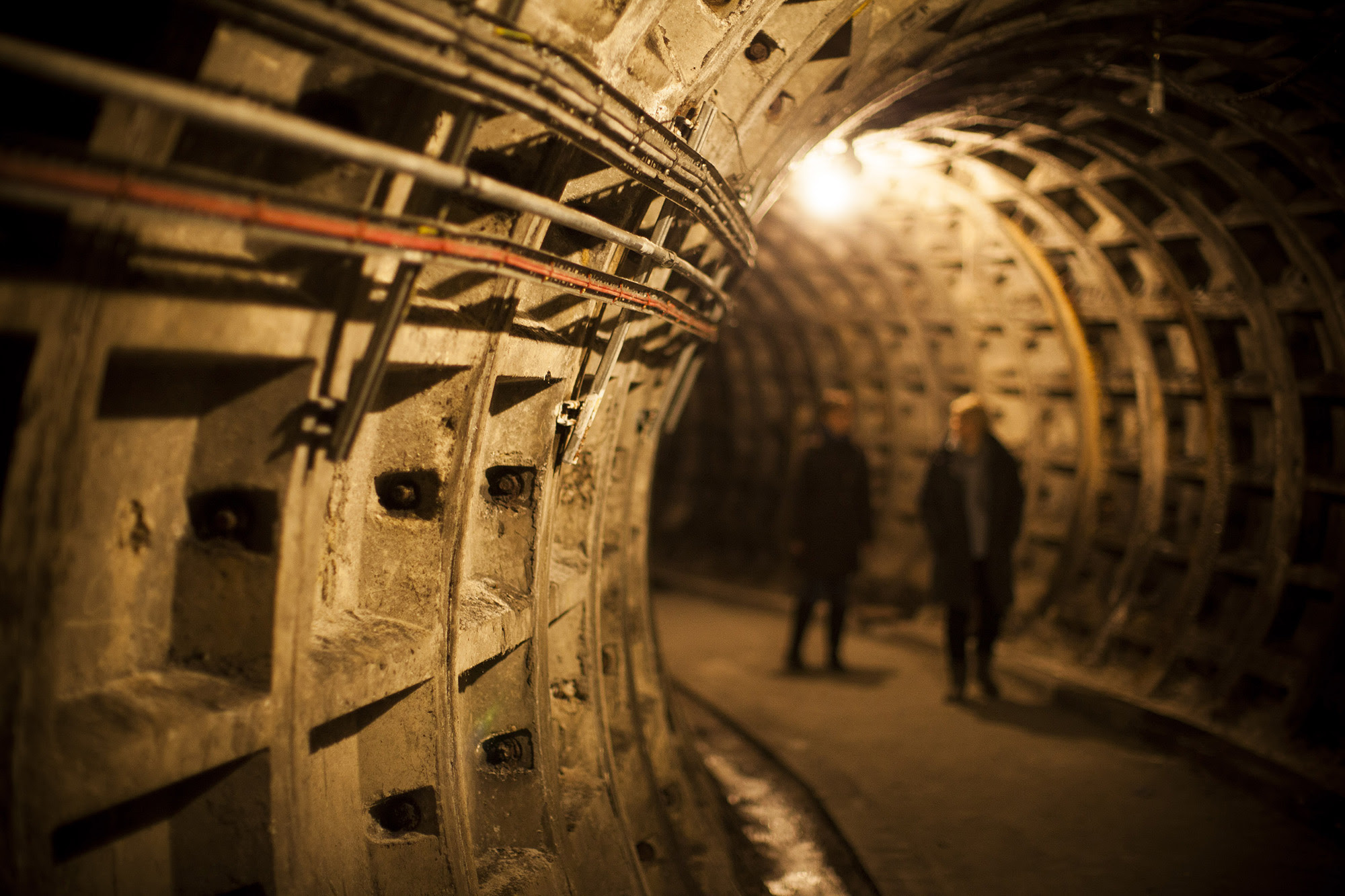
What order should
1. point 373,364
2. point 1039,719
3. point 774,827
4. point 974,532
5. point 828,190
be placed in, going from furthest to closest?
point 828,190 → point 974,532 → point 1039,719 → point 774,827 → point 373,364

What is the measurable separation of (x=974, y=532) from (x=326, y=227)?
5963 mm

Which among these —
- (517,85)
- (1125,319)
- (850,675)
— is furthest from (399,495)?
(1125,319)

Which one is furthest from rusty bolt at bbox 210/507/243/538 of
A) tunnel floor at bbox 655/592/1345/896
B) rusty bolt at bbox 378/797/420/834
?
tunnel floor at bbox 655/592/1345/896

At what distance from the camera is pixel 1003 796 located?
5168mm

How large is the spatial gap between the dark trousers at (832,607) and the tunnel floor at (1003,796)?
0.24 meters

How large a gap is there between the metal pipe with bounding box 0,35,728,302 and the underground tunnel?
0.01 m

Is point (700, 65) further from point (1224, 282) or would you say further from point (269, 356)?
point (1224, 282)

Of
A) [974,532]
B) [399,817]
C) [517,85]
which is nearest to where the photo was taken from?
[517,85]

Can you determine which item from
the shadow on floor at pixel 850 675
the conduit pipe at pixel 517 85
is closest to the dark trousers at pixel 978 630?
the shadow on floor at pixel 850 675

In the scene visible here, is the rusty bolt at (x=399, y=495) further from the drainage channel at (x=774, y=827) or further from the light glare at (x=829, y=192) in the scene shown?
the light glare at (x=829, y=192)

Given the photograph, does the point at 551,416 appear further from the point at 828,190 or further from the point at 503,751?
the point at 828,190

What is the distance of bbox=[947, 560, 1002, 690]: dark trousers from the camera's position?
6727 mm

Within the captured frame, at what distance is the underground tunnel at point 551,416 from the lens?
1.67 m

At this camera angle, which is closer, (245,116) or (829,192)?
(245,116)
